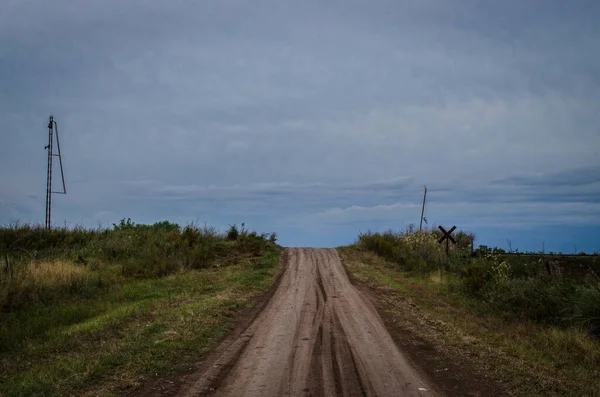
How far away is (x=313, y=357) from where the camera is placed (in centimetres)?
959

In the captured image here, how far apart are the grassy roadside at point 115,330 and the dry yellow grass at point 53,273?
0.27ft

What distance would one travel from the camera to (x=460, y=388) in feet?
26.2

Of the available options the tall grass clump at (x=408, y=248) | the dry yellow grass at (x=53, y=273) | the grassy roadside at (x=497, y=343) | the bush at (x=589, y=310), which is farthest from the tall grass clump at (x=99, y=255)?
the bush at (x=589, y=310)

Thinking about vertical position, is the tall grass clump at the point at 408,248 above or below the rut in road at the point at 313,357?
above

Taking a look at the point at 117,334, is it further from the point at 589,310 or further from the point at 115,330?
the point at 589,310

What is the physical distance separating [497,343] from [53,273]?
15.8 m

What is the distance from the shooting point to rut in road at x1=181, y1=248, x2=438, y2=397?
776 cm

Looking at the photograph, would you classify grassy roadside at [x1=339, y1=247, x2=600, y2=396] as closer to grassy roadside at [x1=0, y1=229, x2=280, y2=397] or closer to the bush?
the bush

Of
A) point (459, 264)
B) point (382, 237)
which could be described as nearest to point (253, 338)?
point (459, 264)

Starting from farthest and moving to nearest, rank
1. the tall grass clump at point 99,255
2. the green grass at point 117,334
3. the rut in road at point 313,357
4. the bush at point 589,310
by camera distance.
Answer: the tall grass clump at point 99,255, the bush at point 589,310, the green grass at point 117,334, the rut in road at point 313,357

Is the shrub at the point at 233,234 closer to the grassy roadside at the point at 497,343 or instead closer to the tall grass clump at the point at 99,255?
the tall grass clump at the point at 99,255

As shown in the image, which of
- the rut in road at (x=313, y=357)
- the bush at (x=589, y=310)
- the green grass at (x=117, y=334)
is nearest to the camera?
the rut in road at (x=313, y=357)

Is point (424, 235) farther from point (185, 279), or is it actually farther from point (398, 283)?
point (185, 279)

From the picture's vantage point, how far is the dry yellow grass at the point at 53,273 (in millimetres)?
18036
